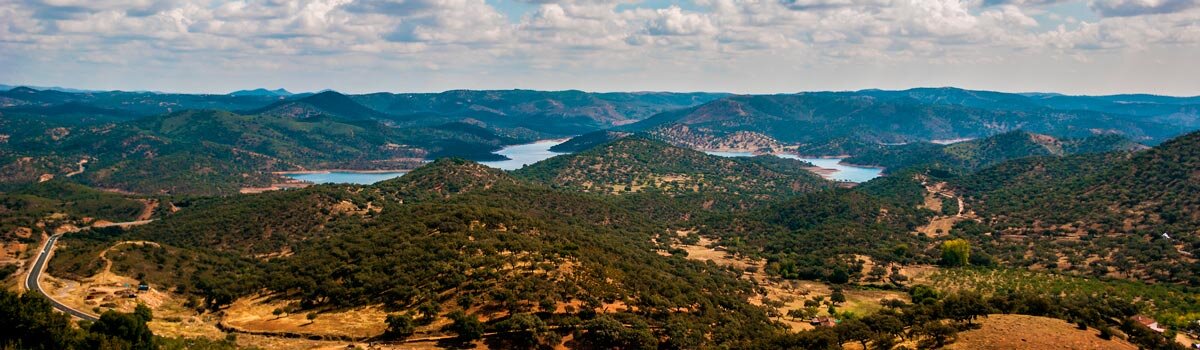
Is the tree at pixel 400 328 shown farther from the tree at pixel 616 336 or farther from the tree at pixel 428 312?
the tree at pixel 616 336

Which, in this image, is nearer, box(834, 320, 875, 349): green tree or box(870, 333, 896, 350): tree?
box(870, 333, 896, 350): tree

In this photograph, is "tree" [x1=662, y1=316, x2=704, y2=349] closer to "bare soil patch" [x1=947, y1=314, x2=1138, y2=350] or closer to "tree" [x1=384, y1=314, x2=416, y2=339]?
"bare soil patch" [x1=947, y1=314, x2=1138, y2=350]

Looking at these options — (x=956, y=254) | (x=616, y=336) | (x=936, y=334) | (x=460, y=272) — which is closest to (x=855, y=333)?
(x=936, y=334)

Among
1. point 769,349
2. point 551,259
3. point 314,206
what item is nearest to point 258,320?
point 551,259

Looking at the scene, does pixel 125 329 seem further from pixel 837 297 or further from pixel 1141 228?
pixel 1141 228

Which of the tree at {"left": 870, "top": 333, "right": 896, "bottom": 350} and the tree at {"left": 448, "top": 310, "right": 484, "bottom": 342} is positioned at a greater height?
the tree at {"left": 870, "top": 333, "right": 896, "bottom": 350}

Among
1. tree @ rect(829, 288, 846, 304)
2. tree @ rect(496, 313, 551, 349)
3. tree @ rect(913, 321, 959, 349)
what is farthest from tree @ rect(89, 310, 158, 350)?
tree @ rect(829, 288, 846, 304)

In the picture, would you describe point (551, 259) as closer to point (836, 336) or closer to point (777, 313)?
point (777, 313)

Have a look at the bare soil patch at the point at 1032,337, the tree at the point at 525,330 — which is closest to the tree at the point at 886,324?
the bare soil patch at the point at 1032,337
